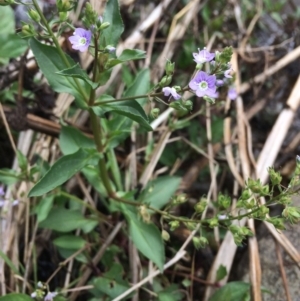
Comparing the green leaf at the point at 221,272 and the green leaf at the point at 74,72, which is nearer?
the green leaf at the point at 74,72

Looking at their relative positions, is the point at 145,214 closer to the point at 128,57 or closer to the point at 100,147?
the point at 100,147

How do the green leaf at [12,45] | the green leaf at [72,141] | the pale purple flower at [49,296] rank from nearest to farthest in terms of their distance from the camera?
the pale purple flower at [49,296] < the green leaf at [72,141] < the green leaf at [12,45]

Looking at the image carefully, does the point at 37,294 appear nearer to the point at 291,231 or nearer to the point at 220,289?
the point at 220,289

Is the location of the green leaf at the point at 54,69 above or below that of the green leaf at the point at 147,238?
above

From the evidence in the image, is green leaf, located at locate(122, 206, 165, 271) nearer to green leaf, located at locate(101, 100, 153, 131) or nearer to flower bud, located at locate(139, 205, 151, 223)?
flower bud, located at locate(139, 205, 151, 223)

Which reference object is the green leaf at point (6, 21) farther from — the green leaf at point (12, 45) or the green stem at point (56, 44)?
the green stem at point (56, 44)

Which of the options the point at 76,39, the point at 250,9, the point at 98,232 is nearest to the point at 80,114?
the point at 98,232

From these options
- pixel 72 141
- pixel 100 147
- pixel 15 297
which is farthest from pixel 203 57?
pixel 15 297

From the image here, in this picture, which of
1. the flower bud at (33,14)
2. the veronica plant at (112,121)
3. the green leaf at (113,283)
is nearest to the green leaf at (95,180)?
the veronica plant at (112,121)
